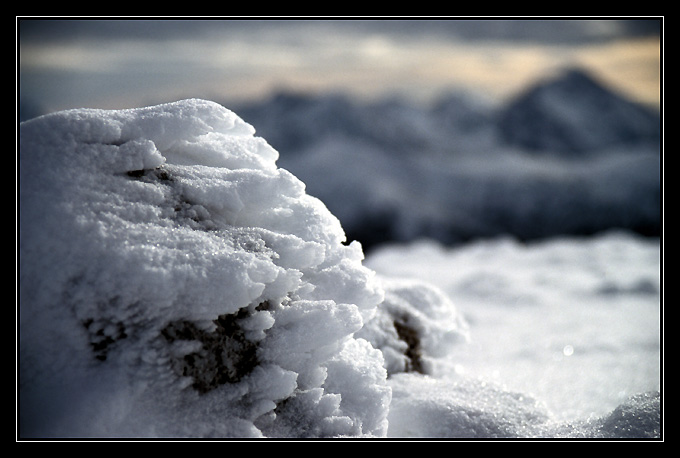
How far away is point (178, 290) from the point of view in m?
1.81

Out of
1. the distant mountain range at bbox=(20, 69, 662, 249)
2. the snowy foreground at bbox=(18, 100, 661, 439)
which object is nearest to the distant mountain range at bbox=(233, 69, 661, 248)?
the distant mountain range at bbox=(20, 69, 662, 249)

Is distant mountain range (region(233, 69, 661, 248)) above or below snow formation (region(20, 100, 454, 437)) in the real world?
below

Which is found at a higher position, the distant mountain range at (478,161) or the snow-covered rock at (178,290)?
the snow-covered rock at (178,290)

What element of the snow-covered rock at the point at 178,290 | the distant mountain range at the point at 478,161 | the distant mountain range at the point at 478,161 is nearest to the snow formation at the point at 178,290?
the snow-covered rock at the point at 178,290

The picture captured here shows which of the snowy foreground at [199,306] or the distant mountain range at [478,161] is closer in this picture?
the snowy foreground at [199,306]

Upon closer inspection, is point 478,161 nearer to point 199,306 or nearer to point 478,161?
point 478,161

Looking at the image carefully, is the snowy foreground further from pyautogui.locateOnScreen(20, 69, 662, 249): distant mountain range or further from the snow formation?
pyautogui.locateOnScreen(20, 69, 662, 249): distant mountain range

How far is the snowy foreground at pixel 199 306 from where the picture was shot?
176 cm

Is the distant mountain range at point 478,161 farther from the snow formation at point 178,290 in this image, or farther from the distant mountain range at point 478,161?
the snow formation at point 178,290

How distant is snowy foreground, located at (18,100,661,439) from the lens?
5.78ft

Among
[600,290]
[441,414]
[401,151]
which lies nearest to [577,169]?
[401,151]

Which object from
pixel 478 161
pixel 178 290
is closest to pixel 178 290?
pixel 178 290

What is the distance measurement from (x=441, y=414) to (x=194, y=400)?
1358 millimetres

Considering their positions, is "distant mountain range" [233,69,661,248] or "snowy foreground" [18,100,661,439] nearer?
"snowy foreground" [18,100,661,439]
